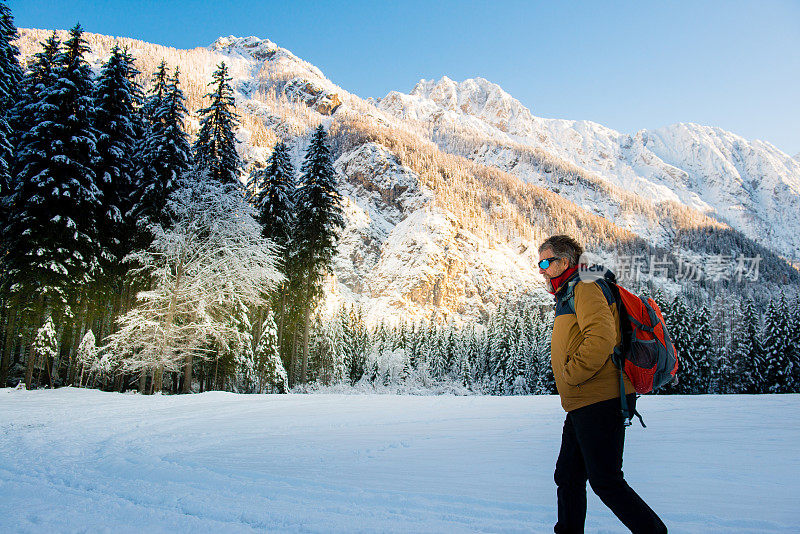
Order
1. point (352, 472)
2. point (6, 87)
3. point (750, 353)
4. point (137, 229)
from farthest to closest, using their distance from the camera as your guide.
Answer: point (750, 353) < point (137, 229) < point (6, 87) < point (352, 472)

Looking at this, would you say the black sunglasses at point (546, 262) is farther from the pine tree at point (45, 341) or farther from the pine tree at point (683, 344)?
the pine tree at point (683, 344)

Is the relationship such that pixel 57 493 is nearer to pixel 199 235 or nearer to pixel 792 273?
pixel 199 235

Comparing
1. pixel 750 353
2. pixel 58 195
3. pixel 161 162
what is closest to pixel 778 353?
pixel 750 353

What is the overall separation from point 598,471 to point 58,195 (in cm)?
1871

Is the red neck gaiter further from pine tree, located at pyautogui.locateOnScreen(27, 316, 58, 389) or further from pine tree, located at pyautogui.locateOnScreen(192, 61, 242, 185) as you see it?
pine tree, located at pyautogui.locateOnScreen(192, 61, 242, 185)

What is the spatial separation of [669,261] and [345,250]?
463 feet

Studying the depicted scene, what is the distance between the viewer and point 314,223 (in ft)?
74.0

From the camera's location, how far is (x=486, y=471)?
4.82 m

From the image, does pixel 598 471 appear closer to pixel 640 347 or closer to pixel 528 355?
pixel 640 347

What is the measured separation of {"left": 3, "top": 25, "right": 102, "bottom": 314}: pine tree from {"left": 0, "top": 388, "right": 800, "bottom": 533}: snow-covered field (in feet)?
24.1

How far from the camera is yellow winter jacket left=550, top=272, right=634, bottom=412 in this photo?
254cm

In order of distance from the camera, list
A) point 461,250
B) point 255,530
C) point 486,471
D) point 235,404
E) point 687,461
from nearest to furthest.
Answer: point 255,530
point 486,471
point 687,461
point 235,404
point 461,250

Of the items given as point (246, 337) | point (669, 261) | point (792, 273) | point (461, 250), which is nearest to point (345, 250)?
point (461, 250)

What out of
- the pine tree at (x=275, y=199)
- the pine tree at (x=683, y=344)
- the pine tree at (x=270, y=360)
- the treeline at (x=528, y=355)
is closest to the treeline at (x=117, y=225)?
the pine tree at (x=275, y=199)
